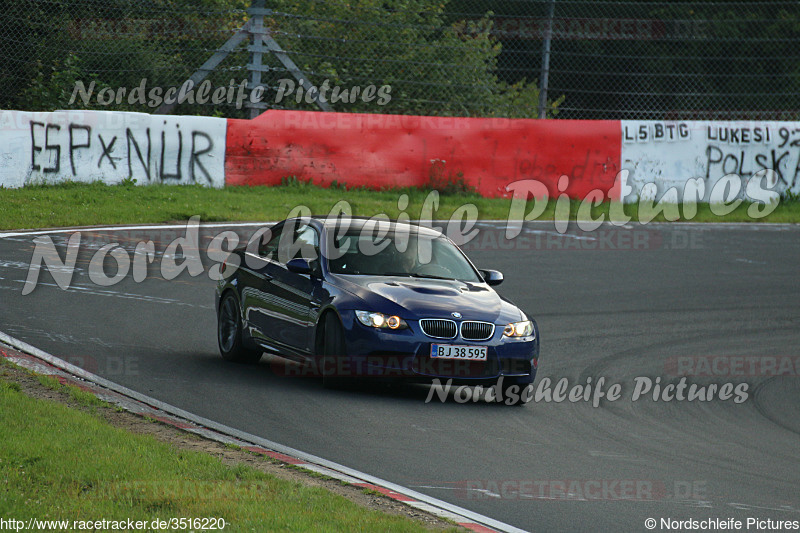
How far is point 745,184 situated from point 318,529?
22281 millimetres

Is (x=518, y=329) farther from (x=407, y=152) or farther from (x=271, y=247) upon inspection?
(x=407, y=152)

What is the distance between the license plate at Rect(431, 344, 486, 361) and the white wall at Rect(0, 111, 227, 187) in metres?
12.8

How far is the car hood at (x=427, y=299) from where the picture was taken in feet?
31.6

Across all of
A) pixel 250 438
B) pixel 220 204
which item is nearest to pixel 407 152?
pixel 220 204

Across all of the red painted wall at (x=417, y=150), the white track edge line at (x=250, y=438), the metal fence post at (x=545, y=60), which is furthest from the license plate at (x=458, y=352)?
the metal fence post at (x=545, y=60)

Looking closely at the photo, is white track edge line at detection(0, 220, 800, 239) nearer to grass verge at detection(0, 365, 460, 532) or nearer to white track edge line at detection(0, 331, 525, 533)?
white track edge line at detection(0, 331, 525, 533)

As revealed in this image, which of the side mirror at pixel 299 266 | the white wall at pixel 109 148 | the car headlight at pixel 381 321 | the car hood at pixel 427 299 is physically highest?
the white wall at pixel 109 148

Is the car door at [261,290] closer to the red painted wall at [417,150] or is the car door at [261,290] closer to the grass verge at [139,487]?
the grass verge at [139,487]

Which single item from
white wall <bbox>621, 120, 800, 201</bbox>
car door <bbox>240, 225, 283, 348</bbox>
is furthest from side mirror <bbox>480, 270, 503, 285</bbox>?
white wall <bbox>621, 120, 800, 201</bbox>

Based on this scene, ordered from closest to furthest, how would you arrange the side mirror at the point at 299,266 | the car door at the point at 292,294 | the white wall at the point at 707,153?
the car door at the point at 292,294 < the side mirror at the point at 299,266 < the white wall at the point at 707,153

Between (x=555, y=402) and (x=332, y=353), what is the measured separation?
1.94 meters

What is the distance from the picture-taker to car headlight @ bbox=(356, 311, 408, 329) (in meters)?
9.52

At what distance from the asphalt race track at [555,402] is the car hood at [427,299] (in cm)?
73

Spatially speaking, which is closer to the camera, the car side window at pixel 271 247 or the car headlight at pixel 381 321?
the car headlight at pixel 381 321
